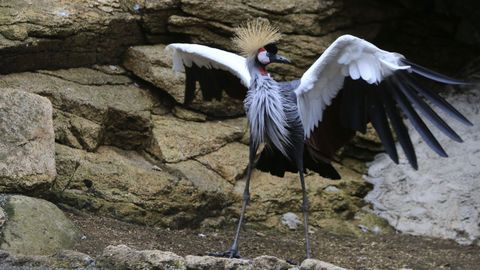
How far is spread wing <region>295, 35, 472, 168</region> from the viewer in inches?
199

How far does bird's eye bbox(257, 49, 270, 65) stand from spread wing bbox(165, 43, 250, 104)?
0.24 m

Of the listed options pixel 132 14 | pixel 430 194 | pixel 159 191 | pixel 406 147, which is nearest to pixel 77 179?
pixel 159 191

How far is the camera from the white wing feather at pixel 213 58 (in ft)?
20.6

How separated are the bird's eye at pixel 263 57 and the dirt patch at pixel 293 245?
1319 millimetres

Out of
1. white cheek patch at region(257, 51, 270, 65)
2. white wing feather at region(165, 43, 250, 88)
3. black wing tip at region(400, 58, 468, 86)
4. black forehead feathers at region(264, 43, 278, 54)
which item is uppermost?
black wing tip at region(400, 58, 468, 86)

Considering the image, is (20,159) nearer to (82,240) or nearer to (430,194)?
(82,240)

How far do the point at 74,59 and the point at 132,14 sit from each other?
0.62 m

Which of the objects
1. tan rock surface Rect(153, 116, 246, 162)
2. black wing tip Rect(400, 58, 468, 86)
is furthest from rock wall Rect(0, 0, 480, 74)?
black wing tip Rect(400, 58, 468, 86)

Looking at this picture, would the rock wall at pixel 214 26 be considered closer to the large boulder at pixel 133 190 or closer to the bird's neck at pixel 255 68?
the large boulder at pixel 133 190

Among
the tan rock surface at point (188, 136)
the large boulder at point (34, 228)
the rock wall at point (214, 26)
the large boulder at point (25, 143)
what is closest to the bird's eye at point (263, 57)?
the tan rock surface at point (188, 136)

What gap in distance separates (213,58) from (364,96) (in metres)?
1.36

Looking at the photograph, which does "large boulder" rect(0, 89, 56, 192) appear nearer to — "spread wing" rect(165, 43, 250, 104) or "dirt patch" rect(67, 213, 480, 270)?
"dirt patch" rect(67, 213, 480, 270)

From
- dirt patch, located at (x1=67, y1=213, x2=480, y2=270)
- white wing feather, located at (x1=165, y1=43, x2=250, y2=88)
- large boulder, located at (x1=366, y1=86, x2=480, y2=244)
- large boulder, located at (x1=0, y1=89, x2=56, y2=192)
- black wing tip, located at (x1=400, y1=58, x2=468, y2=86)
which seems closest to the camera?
black wing tip, located at (x1=400, y1=58, x2=468, y2=86)

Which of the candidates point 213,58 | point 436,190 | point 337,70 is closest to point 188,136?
point 213,58
